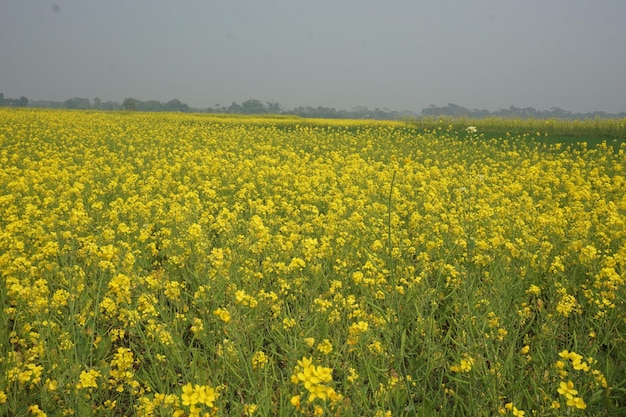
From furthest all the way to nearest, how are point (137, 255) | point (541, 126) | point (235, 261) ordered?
point (541, 126) < point (137, 255) < point (235, 261)

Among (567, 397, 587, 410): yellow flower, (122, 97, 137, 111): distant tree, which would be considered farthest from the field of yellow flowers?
(122, 97, 137, 111): distant tree

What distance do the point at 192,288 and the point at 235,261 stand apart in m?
0.47

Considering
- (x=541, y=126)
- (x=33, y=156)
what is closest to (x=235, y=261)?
(x=33, y=156)

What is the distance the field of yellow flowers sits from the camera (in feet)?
7.54

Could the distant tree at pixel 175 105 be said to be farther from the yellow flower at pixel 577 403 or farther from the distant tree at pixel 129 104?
the yellow flower at pixel 577 403

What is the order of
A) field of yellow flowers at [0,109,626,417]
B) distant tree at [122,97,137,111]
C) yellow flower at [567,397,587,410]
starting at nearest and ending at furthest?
yellow flower at [567,397,587,410] → field of yellow flowers at [0,109,626,417] → distant tree at [122,97,137,111]

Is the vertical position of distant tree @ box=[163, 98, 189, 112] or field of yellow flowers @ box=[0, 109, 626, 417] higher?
distant tree @ box=[163, 98, 189, 112]

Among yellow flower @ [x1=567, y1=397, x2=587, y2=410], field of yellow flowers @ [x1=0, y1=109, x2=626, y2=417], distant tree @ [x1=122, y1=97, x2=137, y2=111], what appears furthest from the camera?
distant tree @ [x1=122, y1=97, x2=137, y2=111]

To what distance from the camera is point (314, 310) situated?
3.14 meters

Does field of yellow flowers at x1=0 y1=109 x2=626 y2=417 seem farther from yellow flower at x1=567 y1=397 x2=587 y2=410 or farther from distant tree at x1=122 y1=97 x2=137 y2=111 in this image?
distant tree at x1=122 y1=97 x2=137 y2=111

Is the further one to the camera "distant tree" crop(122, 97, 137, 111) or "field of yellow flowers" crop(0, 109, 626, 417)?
"distant tree" crop(122, 97, 137, 111)

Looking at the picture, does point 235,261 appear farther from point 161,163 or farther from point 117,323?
point 161,163

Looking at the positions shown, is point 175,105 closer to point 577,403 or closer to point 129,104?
point 129,104

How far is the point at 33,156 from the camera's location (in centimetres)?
1017
